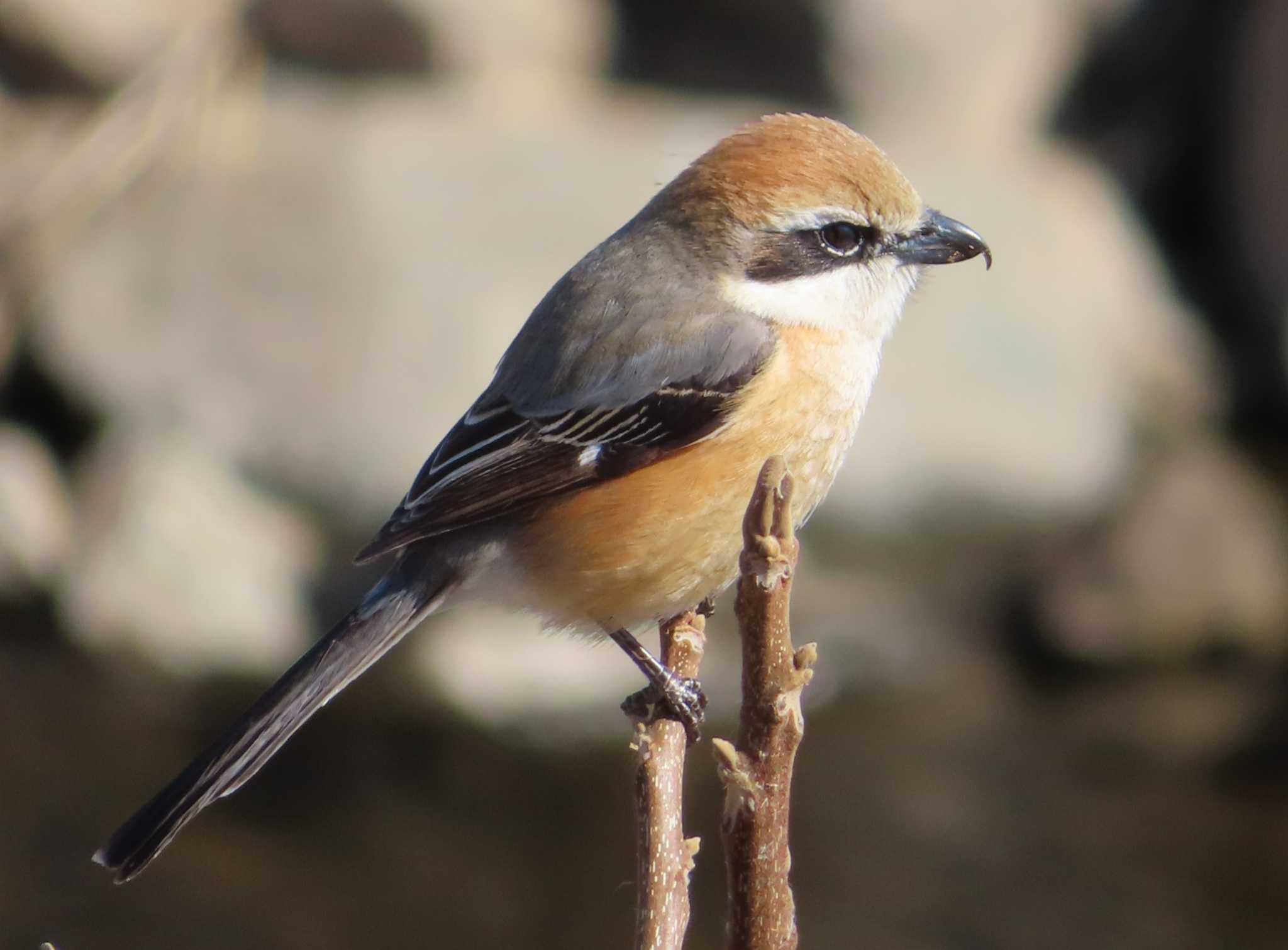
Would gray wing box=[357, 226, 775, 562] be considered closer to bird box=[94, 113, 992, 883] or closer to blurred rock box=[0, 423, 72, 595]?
bird box=[94, 113, 992, 883]

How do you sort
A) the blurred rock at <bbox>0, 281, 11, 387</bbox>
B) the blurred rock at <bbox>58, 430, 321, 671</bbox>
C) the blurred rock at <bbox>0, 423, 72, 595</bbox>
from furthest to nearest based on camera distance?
the blurred rock at <bbox>0, 281, 11, 387</bbox>, the blurred rock at <bbox>0, 423, 72, 595</bbox>, the blurred rock at <bbox>58, 430, 321, 671</bbox>

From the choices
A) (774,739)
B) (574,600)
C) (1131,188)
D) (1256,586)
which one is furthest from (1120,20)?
(774,739)

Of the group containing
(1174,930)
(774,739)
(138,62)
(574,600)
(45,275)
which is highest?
(138,62)

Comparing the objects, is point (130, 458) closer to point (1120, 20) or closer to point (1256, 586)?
point (1256, 586)

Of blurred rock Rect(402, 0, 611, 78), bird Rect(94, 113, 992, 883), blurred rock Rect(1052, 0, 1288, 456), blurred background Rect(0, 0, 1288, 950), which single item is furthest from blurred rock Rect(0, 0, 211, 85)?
bird Rect(94, 113, 992, 883)

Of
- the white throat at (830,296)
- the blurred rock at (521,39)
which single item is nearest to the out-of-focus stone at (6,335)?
the blurred rock at (521,39)

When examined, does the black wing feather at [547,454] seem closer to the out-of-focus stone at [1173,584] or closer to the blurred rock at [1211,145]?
the out-of-focus stone at [1173,584]

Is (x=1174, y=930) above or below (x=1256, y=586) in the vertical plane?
below
